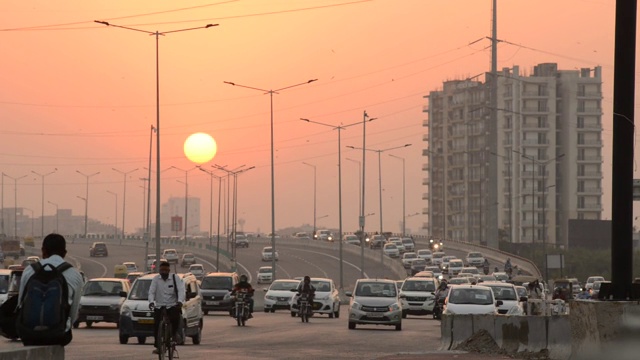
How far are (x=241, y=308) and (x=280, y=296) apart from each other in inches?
649

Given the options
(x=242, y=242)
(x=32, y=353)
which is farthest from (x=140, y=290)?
(x=242, y=242)

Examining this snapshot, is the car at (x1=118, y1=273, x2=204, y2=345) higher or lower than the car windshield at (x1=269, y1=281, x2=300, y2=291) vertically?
higher

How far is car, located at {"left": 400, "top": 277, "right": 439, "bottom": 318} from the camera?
52.3 meters

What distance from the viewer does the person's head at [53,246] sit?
11367 millimetres

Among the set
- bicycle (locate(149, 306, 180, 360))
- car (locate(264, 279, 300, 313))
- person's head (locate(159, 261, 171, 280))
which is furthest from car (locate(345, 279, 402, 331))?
person's head (locate(159, 261, 171, 280))

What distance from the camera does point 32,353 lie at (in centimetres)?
1115

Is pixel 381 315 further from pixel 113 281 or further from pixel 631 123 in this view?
pixel 631 123

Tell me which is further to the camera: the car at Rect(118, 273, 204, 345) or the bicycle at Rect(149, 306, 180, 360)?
the car at Rect(118, 273, 204, 345)

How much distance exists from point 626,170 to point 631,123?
615 mm

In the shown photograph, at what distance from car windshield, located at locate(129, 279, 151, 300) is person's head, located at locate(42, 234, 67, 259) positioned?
64.0 ft

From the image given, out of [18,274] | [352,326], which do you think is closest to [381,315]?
[352,326]

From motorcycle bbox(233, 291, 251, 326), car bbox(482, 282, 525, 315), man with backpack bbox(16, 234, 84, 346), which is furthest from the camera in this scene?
car bbox(482, 282, 525, 315)

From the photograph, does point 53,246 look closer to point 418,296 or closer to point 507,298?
point 507,298

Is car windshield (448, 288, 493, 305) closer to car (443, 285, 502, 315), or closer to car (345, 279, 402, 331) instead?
car (443, 285, 502, 315)
